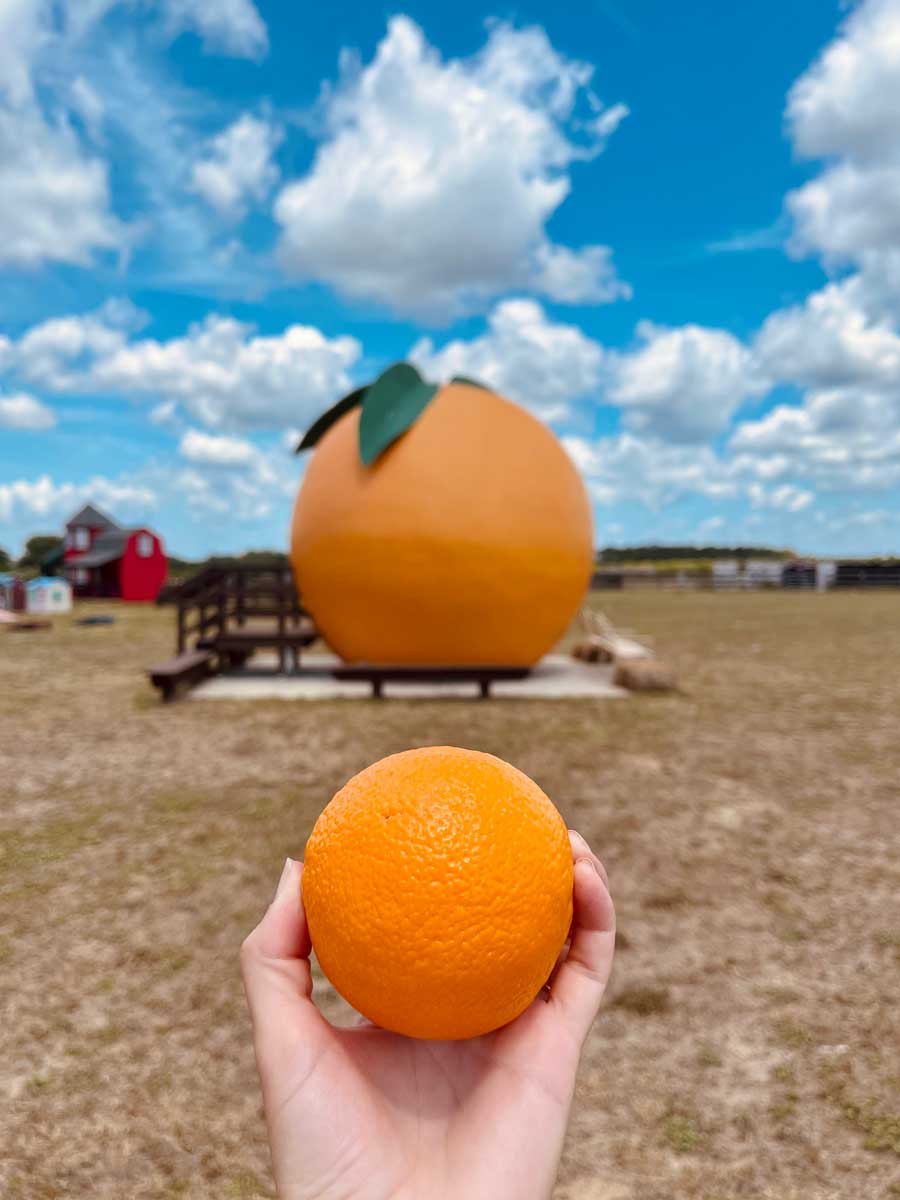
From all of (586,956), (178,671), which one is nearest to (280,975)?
(586,956)

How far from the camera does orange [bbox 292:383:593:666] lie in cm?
904

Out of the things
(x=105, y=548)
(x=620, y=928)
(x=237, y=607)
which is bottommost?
(x=620, y=928)

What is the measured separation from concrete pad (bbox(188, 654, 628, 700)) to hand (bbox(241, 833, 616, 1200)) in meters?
8.38

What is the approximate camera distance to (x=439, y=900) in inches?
51.3

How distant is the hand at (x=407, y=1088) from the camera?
49.4 inches

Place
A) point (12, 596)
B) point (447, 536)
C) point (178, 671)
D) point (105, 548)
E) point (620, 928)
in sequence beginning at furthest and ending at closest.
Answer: point (105, 548) → point (12, 596) → point (178, 671) → point (447, 536) → point (620, 928)

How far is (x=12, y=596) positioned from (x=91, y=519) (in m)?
11.5

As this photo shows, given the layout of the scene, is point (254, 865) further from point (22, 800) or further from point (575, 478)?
point (575, 478)

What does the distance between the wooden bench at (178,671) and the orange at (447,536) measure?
1.79 meters

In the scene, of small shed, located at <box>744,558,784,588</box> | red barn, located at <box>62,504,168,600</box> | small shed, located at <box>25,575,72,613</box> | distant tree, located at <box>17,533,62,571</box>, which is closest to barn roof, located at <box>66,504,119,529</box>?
red barn, located at <box>62,504,168,600</box>

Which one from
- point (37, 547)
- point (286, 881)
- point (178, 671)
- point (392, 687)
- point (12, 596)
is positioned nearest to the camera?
point (286, 881)

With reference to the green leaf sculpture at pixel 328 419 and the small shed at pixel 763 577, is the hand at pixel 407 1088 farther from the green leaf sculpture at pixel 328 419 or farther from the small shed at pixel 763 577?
the small shed at pixel 763 577

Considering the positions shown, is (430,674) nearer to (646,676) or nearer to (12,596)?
(646,676)

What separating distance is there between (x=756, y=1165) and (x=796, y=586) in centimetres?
4721
